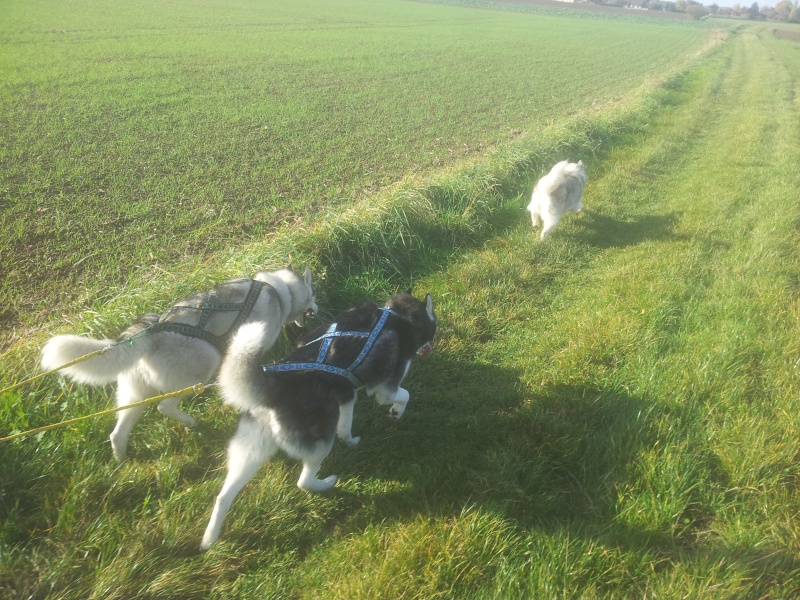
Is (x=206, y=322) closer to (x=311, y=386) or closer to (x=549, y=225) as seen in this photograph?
(x=311, y=386)

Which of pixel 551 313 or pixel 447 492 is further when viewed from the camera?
pixel 551 313

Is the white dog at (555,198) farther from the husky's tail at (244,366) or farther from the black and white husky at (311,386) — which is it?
the husky's tail at (244,366)

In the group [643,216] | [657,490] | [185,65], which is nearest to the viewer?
[657,490]

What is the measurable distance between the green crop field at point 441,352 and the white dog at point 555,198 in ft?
1.17

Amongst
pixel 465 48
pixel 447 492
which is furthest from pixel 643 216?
pixel 465 48

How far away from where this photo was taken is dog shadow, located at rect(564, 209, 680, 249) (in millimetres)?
6934

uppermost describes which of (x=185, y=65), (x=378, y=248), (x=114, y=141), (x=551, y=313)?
(x=185, y=65)

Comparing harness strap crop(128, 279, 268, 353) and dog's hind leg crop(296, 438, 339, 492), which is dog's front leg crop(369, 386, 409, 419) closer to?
dog's hind leg crop(296, 438, 339, 492)

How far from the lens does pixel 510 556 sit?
250 cm

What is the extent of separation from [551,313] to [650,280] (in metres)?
1.52

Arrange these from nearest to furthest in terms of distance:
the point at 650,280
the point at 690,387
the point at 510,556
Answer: the point at 510,556
the point at 690,387
the point at 650,280

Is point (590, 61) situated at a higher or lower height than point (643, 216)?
higher

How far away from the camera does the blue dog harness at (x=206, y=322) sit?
127 inches

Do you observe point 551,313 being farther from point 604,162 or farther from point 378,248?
point 604,162
